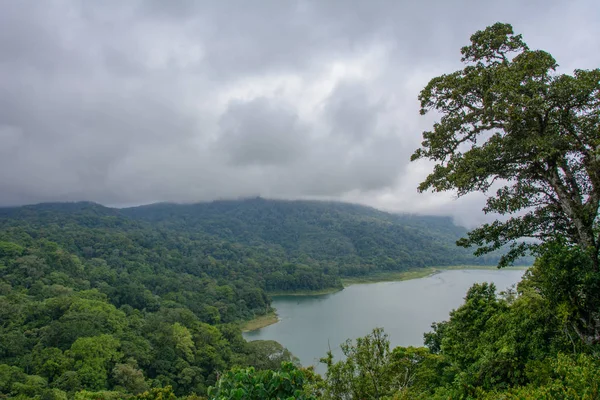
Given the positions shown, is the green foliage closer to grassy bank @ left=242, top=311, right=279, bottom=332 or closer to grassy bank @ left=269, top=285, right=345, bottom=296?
grassy bank @ left=242, top=311, right=279, bottom=332

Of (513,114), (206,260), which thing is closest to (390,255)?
(206,260)

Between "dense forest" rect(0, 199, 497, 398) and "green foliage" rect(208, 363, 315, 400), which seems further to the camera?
"dense forest" rect(0, 199, 497, 398)

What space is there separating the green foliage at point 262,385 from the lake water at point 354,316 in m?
28.8

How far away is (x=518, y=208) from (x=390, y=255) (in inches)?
5475

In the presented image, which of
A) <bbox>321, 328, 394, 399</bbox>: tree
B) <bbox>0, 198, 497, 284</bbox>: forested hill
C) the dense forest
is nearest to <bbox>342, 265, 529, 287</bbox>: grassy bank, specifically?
<bbox>0, 198, 497, 284</bbox>: forested hill

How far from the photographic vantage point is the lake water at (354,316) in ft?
138

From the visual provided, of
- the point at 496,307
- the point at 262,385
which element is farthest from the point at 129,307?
the point at 262,385

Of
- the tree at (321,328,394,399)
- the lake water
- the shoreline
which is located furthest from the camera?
the shoreline

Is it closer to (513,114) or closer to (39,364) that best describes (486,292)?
(513,114)

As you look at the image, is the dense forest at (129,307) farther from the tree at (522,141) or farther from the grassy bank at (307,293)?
the tree at (522,141)

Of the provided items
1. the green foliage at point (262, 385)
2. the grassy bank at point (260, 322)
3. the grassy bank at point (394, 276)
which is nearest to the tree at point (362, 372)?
the green foliage at point (262, 385)

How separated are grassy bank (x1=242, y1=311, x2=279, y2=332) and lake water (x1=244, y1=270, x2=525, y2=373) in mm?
1476

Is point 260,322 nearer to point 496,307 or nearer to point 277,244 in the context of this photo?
point 496,307

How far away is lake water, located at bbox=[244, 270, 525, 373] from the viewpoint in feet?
138
